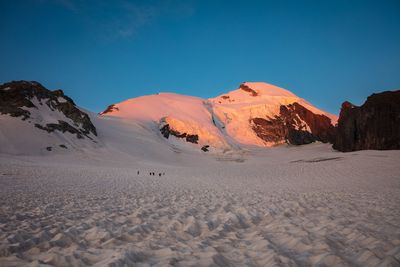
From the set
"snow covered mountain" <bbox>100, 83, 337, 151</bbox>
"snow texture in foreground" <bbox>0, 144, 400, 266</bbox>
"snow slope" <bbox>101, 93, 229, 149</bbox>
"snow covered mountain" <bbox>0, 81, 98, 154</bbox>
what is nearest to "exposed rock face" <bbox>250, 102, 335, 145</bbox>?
"snow covered mountain" <bbox>100, 83, 337, 151</bbox>

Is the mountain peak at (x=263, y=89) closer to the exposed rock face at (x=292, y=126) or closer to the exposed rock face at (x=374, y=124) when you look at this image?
the exposed rock face at (x=292, y=126)

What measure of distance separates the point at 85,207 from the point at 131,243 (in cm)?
423

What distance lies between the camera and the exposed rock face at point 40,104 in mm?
37906

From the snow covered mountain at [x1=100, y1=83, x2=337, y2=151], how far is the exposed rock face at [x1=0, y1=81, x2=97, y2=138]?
64.3ft

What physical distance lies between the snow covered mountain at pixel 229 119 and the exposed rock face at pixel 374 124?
27144mm

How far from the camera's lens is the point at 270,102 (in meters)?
96.8

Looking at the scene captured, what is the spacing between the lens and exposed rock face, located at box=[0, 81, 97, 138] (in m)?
37.9

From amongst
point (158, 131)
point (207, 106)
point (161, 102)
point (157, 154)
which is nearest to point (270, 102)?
point (207, 106)

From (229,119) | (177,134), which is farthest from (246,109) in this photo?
(177,134)

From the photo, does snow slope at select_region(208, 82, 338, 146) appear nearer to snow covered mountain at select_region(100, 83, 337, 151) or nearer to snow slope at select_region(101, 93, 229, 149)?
snow covered mountain at select_region(100, 83, 337, 151)

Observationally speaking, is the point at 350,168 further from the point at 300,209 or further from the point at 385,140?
the point at 300,209

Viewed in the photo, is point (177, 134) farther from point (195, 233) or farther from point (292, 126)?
point (195, 233)

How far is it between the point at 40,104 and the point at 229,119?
2331 inches

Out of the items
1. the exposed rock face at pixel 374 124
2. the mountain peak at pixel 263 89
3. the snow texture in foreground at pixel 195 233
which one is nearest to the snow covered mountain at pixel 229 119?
the mountain peak at pixel 263 89
